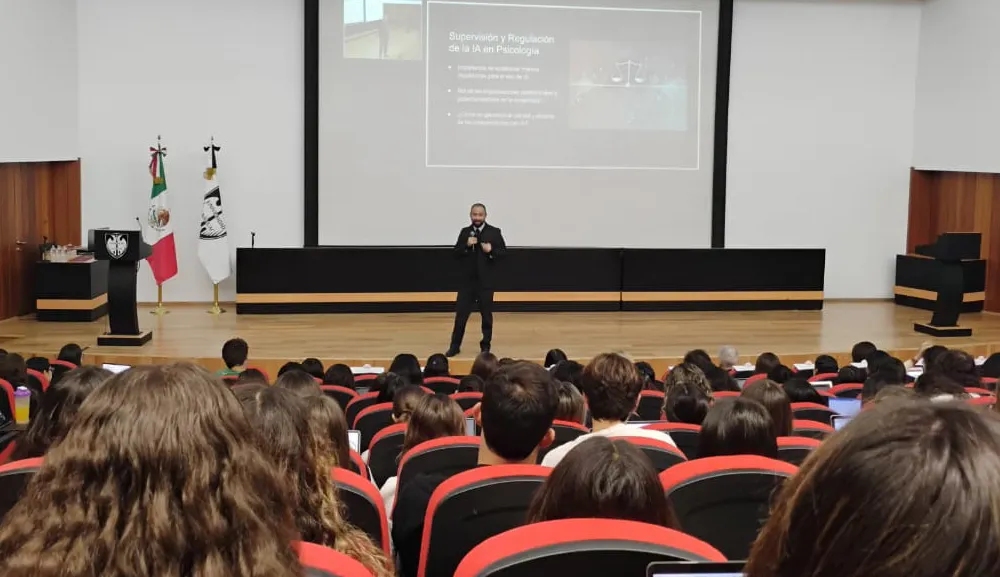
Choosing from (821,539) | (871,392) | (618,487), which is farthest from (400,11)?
(821,539)

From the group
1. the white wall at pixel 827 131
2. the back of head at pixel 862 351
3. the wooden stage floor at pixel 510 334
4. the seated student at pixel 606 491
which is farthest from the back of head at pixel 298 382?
the white wall at pixel 827 131

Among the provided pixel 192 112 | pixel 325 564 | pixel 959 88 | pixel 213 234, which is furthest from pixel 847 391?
pixel 192 112

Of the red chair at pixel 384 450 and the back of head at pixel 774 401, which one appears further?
the red chair at pixel 384 450

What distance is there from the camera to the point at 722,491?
2.32 meters

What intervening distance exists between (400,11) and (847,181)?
227 inches

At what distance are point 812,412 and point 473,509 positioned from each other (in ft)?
8.21

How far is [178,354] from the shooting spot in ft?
28.0

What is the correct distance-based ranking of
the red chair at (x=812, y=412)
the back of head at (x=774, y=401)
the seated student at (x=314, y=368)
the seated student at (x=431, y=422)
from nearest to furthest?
the seated student at (x=431, y=422), the back of head at (x=774, y=401), the red chair at (x=812, y=412), the seated student at (x=314, y=368)

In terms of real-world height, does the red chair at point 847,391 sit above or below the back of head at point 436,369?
above

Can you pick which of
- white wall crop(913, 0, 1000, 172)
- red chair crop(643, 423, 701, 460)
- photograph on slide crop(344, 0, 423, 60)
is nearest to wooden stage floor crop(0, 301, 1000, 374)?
white wall crop(913, 0, 1000, 172)

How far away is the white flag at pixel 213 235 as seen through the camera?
430 inches

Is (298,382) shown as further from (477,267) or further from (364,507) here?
(477,267)

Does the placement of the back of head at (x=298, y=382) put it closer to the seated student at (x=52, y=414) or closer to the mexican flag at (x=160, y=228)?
the seated student at (x=52, y=414)

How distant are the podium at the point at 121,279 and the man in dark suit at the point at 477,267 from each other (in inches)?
106
